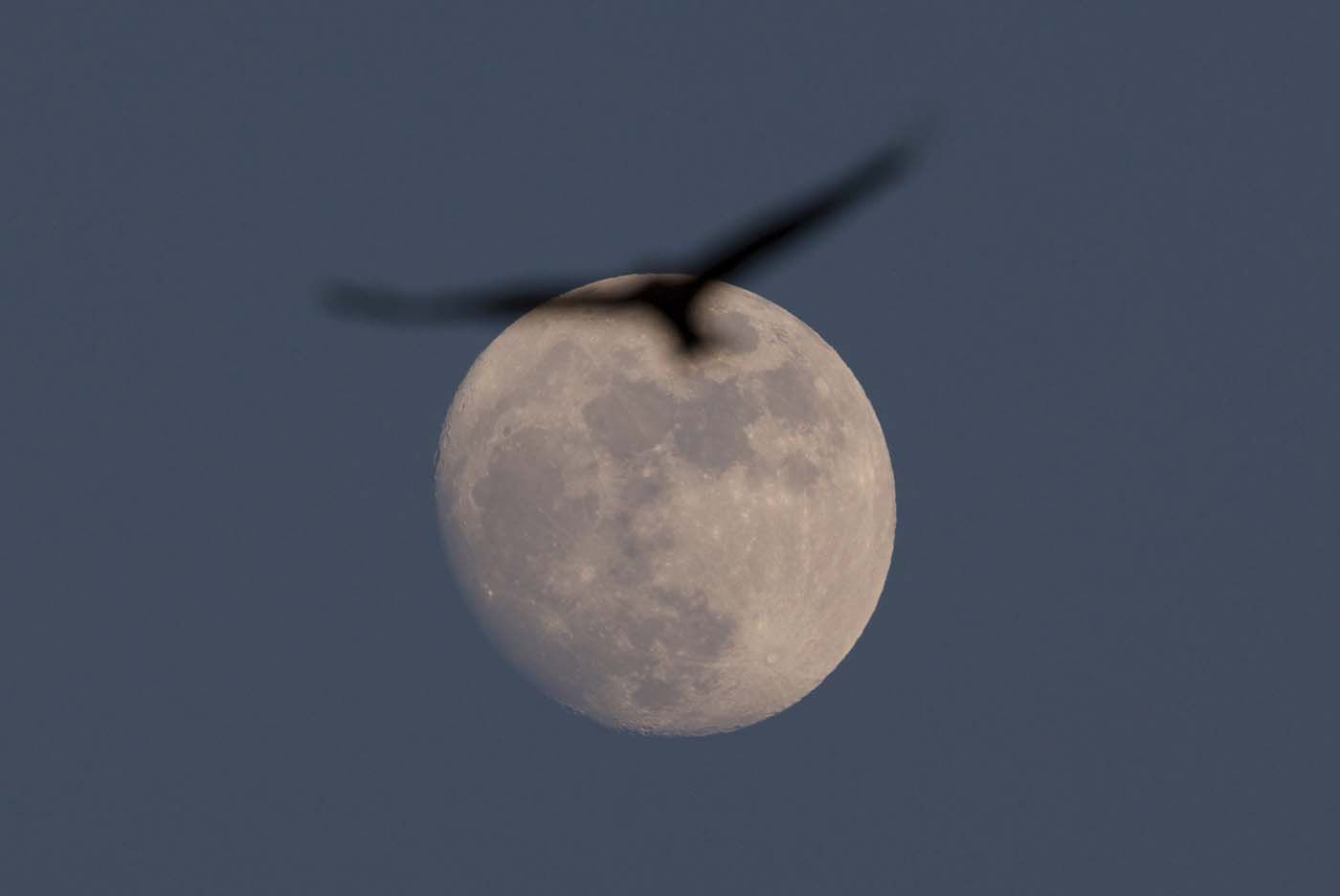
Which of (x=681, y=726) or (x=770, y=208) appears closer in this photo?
(x=770, y=208)

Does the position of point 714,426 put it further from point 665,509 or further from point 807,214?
point 807,214

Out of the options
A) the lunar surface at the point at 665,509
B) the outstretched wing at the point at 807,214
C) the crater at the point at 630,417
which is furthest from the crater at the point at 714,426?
the outstretched wing at the point at 807,214

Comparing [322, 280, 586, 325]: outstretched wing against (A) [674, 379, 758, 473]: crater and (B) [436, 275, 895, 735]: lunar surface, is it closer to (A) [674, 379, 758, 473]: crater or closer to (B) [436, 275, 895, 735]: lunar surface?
(B) [436, 275, 895, 735]: lunar surface

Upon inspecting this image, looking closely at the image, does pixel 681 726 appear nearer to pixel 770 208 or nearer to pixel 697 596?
pixel 697 596

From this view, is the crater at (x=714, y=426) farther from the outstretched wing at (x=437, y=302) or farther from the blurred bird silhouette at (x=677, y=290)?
the outstretched wing at (x=437, y=302)

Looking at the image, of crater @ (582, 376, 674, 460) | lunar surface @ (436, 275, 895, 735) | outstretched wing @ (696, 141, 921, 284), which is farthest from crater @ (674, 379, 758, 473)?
outstretched wing @ (696, 141, 921, 284)

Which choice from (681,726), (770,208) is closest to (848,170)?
(770,208)

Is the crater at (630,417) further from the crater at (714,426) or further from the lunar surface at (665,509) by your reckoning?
the crater at (714,426)

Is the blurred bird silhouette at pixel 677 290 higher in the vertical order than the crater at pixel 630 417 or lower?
higher
